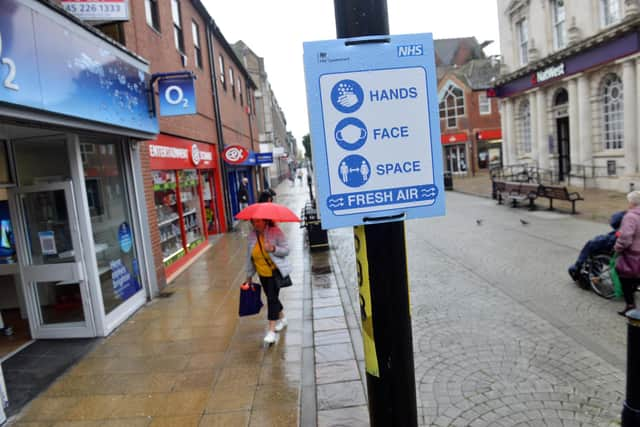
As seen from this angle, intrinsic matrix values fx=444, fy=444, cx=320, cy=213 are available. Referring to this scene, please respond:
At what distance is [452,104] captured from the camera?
1548 inches

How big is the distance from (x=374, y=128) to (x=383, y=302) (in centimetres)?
81

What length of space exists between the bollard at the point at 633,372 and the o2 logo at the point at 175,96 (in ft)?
22.4

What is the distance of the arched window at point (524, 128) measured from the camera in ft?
83.0

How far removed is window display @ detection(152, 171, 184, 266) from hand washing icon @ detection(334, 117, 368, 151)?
26.9ft

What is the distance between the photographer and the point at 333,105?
1.89 meters

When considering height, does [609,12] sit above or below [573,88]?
above

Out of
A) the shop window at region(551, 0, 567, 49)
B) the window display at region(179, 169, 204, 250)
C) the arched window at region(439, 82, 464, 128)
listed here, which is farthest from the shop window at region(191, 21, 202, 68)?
the arched window at region(439, 82, 464, 128)

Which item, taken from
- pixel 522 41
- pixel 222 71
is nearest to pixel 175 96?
pixel 222 71

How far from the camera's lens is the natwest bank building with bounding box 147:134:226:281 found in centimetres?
922

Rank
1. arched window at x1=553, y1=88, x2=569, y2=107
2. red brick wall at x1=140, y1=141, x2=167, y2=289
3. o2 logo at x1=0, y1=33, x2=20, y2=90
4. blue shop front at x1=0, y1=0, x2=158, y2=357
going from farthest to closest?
arched window at x1=553, y1=88, x2=569, y2=107 → red brick wall at x1=140, y1=141, x2=167, y2=289 → blue shop front at x1=0, y1=0, x2=158, y2=357 → o2 logo at x1=0, y1=33, x2=20, y2=90

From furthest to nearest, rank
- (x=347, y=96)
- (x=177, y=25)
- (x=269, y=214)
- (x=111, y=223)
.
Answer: (x=177, y=25) → (x=111, y=223) → (x=269, y=214) → (x=347, y=96)

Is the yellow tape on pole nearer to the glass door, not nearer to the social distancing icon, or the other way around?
the social distancing icon

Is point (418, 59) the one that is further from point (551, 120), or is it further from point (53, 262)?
point (551, 120)

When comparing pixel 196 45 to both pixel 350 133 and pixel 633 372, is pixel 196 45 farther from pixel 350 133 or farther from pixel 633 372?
pixel 633 372
